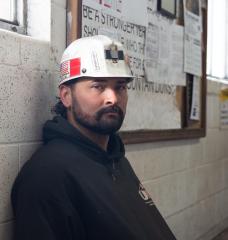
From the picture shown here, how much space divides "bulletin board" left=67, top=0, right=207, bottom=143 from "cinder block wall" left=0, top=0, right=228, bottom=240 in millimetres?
78

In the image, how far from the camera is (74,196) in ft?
3.63

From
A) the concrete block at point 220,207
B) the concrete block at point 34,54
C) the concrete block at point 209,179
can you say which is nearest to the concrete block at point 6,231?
the concrete block at point 34,54

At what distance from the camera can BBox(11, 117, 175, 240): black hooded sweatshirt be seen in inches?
41.4

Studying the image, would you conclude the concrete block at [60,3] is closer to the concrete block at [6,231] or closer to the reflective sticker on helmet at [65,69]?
the reflective sticker on helmet at [65,69]

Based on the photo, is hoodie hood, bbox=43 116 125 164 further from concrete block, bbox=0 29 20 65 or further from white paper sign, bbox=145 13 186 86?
white paper sign, bbox=145 13 186 86

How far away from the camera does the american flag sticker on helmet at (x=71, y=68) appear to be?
49.1 inches

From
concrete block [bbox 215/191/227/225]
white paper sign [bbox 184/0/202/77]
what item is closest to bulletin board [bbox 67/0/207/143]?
white paper sign [bbox 184/0/202/77]

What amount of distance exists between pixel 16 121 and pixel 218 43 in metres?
2.29

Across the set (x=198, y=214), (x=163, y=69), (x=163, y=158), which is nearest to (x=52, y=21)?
(x=163, y=69)

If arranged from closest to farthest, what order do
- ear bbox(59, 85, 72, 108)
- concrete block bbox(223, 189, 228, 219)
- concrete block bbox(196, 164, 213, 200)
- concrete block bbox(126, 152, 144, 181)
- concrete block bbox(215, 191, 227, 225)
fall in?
ear bbox(59, 85, 72, 108) → concrete block bbox(126, 152, 144, 181) → concrete block bbox(196, 164, 213, 200) → concrete block bbox(215, 191, 227, 225) → concrete block bbox(223, 189, 228, 219)

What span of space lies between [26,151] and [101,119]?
0.25 metres

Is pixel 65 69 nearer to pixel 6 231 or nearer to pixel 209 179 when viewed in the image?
pixel 6 231

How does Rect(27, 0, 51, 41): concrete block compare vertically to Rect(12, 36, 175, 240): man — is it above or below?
above

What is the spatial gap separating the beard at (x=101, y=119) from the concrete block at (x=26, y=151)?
0.17m
